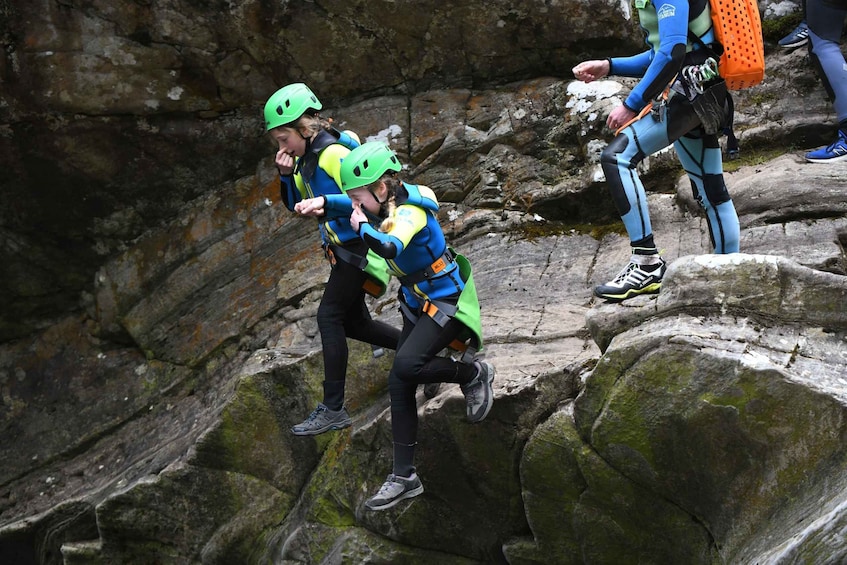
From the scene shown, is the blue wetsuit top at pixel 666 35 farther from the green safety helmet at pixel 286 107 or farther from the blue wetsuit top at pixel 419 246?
the green safety helmet at pixel 286 107

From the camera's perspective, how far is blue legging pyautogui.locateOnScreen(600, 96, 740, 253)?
793cm

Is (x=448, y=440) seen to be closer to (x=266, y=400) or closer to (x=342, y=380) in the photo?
(x=342, y=380)

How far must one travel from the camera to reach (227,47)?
11.9 meters

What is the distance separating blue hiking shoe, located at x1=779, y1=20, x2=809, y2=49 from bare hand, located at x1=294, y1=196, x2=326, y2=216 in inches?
262

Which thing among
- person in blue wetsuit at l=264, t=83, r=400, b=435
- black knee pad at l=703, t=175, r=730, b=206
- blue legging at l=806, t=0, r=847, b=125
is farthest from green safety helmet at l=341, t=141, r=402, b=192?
blue legging at l=806, t=0, r=847, b=125

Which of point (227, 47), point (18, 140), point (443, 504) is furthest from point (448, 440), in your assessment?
point (18, 140)

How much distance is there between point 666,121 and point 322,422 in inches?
145

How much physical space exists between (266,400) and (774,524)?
514cm

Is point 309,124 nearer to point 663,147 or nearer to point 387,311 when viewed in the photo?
point 387,311

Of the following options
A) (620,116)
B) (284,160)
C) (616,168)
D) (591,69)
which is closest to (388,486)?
(284,160)

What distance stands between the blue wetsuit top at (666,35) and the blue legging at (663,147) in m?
0.25

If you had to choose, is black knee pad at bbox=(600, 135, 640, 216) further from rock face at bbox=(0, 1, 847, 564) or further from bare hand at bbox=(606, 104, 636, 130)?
rock face at bbox=(0, 1, 847, 564)

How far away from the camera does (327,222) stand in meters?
8.35

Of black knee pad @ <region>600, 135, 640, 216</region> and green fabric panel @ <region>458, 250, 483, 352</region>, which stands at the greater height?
black knee pad @ <region>600, 135, 640, 216</region>
